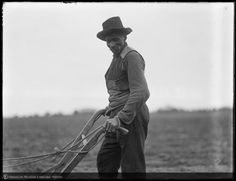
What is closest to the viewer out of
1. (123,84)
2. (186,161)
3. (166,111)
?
(123,84)

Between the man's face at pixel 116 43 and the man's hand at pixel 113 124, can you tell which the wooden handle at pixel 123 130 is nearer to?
the man's hand at pixel 113 124

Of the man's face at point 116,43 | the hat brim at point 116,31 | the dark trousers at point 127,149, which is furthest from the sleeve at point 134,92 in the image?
the hat brim at point 116,31

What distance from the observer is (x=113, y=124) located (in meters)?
4.59

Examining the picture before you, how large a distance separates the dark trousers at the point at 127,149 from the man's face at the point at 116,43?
0.59 meters

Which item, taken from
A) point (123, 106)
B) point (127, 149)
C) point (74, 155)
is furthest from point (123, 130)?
point (74, 155)

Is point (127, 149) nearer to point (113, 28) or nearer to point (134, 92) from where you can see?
point (134, 92)

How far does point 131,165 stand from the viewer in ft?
15.5

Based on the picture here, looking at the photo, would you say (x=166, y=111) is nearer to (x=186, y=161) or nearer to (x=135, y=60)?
(x=186, y=161)

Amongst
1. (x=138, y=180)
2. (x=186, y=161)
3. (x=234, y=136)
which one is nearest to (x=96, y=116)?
(x=138, y=180)

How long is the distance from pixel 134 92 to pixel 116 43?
540mm

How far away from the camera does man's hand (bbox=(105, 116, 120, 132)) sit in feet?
15.0

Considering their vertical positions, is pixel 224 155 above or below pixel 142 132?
below

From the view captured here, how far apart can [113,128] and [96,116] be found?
600mm

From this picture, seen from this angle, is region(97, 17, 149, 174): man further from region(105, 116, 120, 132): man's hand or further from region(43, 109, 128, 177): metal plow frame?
region(43, 109, 128, 177): metal plow frame
